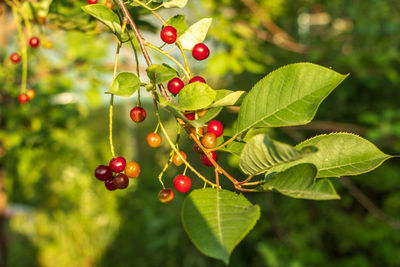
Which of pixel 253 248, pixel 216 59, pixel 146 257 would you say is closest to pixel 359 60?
pixel 216 59

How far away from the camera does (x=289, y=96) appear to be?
1.38 ft

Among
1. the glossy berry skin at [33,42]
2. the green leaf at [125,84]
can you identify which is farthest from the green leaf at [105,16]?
the glossy berry skin at [33,42]

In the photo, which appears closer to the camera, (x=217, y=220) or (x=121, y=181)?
(x=217, y=220)

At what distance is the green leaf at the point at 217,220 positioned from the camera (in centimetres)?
32

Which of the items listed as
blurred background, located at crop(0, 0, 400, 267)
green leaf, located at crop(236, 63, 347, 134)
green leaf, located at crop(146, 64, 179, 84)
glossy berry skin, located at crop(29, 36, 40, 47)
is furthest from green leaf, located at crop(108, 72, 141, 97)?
glossy berry skin, located at crop(29, 36, 40, 47)

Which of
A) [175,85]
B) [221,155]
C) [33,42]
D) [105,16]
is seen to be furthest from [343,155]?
[221,155]

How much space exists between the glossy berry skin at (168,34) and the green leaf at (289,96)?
143 mm

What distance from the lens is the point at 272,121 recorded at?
428 mm

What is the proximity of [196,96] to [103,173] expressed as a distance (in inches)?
9.2

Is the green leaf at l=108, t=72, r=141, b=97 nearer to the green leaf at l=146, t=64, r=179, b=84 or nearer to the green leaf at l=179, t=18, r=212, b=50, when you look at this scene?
the green leaf at l=146, t=64, r=179, b=84

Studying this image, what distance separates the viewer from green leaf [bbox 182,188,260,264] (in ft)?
1.05

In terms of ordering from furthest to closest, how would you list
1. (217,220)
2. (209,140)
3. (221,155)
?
(221,155), (209,140), (217,220)

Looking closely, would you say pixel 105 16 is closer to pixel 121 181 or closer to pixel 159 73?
pixel 159 73

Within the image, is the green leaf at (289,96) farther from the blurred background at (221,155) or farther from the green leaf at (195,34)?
the blurred background at (221,155)
